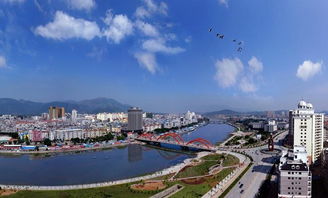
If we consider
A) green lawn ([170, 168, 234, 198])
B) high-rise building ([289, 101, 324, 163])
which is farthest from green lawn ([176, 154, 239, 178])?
high-rise building ([289, 101, 324, 163])

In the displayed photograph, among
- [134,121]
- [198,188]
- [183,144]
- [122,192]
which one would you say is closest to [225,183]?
[198,188]

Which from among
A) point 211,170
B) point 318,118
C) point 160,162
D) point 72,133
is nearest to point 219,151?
point 160,162

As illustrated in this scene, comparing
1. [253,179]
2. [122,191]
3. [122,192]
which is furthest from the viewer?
[253,179]

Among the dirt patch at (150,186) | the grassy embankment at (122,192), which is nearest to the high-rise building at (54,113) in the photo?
the grassy embankment at (122,192)

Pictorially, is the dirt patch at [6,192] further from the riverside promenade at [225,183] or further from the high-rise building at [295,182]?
the high-rise building at [295,182]

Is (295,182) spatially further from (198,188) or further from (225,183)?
(198,188)

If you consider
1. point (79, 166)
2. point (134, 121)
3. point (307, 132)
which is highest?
point (307, 132)
